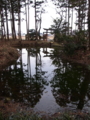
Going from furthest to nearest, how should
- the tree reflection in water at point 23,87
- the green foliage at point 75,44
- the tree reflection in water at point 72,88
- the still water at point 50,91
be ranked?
1. the green foliage at point 75,44
2. the tree reflection in water at point 23,87
3. the tree reflection in water at point 72,88
4. the still water at point 50,91

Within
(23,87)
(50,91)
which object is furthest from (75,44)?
(23,87)

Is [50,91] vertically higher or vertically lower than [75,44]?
lower

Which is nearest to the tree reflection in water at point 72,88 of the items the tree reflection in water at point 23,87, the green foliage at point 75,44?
the tree reflection in water at point 23,87

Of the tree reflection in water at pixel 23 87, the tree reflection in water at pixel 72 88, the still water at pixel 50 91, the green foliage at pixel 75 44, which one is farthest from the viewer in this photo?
the green foliage at pixel 75 44

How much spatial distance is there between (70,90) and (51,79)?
1592mm

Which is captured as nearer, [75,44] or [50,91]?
[50,91]

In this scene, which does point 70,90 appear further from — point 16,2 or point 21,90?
point 16,2

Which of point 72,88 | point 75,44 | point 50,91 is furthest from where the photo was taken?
point 75,44

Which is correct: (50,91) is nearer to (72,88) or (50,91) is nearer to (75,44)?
(72,88)

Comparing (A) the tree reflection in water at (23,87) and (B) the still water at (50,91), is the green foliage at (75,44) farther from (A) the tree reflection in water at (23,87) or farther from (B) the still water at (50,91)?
(A) the tree reflection in water at (23,87)

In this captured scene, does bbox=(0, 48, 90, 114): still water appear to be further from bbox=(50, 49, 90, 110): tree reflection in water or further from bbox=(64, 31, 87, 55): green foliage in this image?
bbox=(64, 31, 87, 55): green foliage

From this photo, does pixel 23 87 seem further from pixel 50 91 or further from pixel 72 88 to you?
pixel 72 88

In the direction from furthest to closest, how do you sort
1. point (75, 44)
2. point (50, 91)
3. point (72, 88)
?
point (75, 44), point (72, 88), point (50, 91)

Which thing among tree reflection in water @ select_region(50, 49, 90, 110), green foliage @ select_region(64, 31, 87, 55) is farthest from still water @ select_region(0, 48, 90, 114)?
green foliage @ select_region(64, 31, 87, 55)
